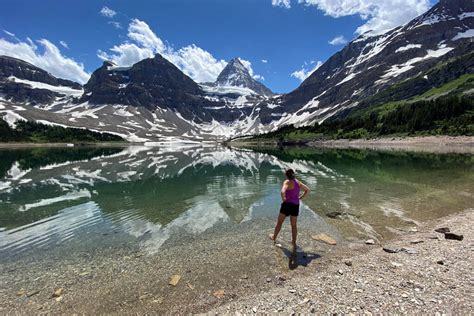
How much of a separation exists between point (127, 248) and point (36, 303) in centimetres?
582

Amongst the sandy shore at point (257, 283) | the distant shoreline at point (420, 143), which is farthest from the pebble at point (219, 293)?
the distant shoreline at point (420, 143)

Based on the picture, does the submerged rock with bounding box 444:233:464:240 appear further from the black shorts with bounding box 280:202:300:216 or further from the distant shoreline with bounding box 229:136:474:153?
the distant shoreline with bounding box 229:136:474:153

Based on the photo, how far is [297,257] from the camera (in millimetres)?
15047

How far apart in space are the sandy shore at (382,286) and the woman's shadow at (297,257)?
2.09ft

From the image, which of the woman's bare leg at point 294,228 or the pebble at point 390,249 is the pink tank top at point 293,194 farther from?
the pebble at point 390,249

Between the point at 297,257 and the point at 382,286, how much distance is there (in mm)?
4690

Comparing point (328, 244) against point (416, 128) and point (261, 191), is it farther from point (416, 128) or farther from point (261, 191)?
point (416, 128)

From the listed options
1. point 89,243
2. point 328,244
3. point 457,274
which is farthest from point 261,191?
point 457,274

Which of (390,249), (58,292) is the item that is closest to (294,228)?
(390,249)

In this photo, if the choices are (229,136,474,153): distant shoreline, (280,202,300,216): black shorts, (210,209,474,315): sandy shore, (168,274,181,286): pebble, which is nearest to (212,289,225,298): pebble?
(210,209,474,315): sandy shore

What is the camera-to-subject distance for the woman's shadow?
14211 mm

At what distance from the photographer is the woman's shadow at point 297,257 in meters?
14.2

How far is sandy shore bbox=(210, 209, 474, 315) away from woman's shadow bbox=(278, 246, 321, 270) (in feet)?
2.09

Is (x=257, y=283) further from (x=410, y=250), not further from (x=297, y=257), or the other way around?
(x=410, y=250)
